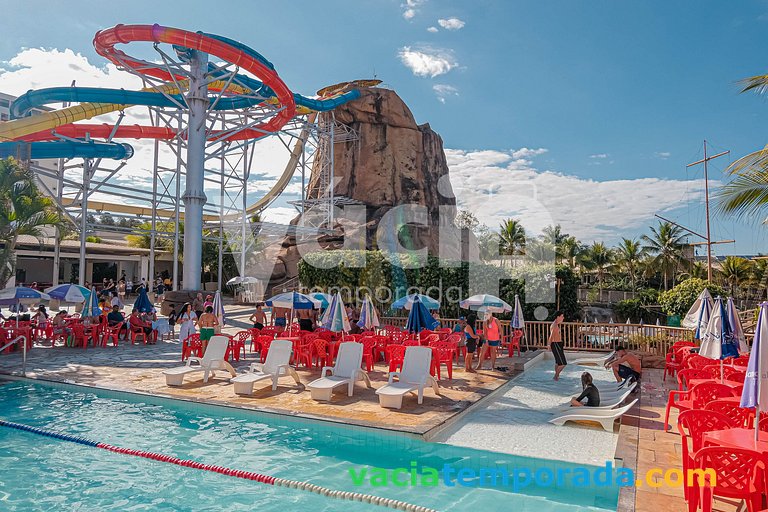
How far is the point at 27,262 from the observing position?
123 feet

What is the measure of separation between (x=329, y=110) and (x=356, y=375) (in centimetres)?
3121

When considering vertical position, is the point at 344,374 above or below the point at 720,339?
below

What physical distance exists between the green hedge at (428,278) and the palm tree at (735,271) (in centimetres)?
2967

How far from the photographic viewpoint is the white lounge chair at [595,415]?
710 cm

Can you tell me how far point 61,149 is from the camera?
82.7ft

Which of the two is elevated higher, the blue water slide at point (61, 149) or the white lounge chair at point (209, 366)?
the blue water slide at point (61, 149)

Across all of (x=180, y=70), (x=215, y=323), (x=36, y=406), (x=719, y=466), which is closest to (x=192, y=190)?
(x=180, y=70)

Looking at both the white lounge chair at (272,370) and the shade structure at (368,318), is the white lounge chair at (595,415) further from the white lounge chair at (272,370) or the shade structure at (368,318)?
the shade structure at (368,318)

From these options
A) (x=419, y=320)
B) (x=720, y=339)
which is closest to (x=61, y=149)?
(x=419, y=320)

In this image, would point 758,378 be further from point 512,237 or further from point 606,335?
point 512,237

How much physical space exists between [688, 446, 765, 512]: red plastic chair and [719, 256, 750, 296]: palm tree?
42485 millimetres

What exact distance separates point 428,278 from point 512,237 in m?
29.3

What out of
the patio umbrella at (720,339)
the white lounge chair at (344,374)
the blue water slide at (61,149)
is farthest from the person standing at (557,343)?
the blue water slide at (61,149)

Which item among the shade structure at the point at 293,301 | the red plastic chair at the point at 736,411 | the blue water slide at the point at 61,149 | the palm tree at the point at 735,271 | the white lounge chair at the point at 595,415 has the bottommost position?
the white lounge chair at the point at 595,415
